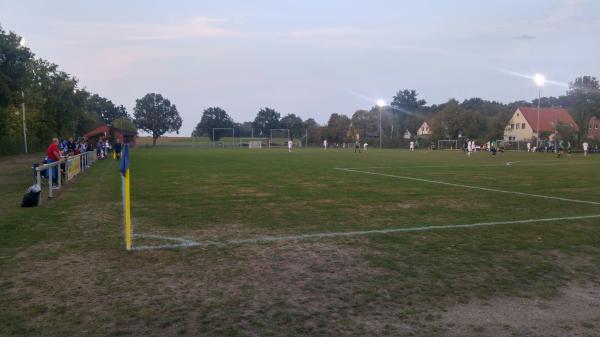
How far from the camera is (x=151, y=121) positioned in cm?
13425

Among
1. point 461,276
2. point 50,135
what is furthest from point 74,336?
point 50,135

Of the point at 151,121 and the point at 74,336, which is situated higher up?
the point at 151,121

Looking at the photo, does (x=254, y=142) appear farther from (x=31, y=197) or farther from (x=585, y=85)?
(x=31, y=197)

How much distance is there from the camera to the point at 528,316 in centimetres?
436

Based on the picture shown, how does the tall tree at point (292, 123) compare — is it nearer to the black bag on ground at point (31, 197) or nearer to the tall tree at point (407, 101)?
the tall tree at point (407, 101)

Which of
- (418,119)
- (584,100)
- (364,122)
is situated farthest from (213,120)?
(584,100)

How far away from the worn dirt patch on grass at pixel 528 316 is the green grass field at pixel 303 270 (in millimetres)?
19

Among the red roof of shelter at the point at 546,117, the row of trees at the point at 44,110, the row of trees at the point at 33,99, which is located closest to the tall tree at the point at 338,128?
the red roof of shelter at the point at 546,117

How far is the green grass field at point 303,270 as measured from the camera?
4.20 m

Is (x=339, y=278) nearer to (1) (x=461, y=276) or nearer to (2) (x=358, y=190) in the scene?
(1) (x=461, y=276)

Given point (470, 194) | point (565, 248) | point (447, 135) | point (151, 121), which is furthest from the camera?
point (151, 121)

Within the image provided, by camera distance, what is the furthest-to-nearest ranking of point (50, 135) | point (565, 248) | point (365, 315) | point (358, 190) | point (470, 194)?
point (50, 135), point (358, 190), point (470, 194), point (565, 248), point (365, 315)

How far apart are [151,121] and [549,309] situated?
139m

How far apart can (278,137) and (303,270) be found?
8730 cm
